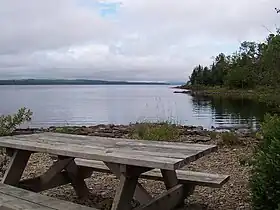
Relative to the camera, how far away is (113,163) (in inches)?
118

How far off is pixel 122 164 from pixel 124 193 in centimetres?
28

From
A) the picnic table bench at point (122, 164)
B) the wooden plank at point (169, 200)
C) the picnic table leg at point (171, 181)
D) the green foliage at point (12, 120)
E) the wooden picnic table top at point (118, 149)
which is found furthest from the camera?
the green foliage at point (12, 120)

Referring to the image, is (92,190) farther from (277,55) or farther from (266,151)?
(277,55)

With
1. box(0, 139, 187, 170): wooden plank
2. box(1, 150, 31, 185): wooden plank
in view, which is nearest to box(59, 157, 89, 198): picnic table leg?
box(1, 150, 31, 185): wooden plank

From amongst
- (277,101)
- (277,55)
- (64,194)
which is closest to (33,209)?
(64,194)

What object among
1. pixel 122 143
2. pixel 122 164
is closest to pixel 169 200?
pixel 122 143

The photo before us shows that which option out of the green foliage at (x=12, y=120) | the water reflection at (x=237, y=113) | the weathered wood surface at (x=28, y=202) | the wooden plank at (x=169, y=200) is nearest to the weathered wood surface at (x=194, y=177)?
the wooden plank at (x=169, y=200)

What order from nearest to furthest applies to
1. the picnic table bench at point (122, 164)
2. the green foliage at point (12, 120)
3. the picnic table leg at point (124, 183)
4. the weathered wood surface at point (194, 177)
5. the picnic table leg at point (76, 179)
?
1. the picnic table bench at point (122, 164)
2. the picnic table leg at point (124, 183)
3. the weathered wood surface at point (194, 177)
4. the picnic table leg at point (76, 179)
5. the green foliage at point (12, 120)

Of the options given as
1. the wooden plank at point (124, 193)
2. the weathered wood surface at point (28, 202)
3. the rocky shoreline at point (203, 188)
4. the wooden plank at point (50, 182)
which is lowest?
the rocky shoreline at point (203, 188)

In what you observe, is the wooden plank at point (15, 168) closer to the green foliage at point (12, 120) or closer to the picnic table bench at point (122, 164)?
the picnic table bench at point (122, 164)

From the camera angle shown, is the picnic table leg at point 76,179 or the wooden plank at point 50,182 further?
the picnic table leg at point 76,179

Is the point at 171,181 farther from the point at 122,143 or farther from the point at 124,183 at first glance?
the point at 124,183

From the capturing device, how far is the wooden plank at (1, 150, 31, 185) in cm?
389

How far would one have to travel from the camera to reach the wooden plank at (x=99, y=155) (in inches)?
104
